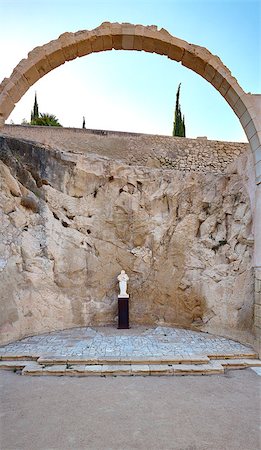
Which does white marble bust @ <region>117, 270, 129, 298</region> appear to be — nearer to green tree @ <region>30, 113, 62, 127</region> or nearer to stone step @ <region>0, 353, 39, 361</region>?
stone step @ <region>0, 353, 39, 361</region>

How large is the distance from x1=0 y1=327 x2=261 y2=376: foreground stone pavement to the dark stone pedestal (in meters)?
0.78

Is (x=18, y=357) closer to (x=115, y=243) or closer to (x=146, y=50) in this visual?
(x=115, y=243)

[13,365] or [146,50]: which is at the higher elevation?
[146,50]

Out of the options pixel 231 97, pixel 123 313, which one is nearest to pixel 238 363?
pixel 123 313

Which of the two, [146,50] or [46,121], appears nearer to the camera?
[146,50]

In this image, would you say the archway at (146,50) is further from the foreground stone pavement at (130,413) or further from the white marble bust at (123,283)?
the white marble bust at (123,283)

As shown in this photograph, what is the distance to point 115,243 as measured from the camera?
9.09 m

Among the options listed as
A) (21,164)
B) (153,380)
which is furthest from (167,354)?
(21,164)

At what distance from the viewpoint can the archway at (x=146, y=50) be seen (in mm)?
5754

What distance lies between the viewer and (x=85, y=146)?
43.8 ft

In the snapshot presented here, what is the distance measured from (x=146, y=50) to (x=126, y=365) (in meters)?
6.29

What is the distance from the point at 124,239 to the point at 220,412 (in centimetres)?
576

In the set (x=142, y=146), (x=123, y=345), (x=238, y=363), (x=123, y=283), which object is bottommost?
(x=123, y=345)

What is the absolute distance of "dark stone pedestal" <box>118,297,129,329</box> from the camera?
815 centimetres
